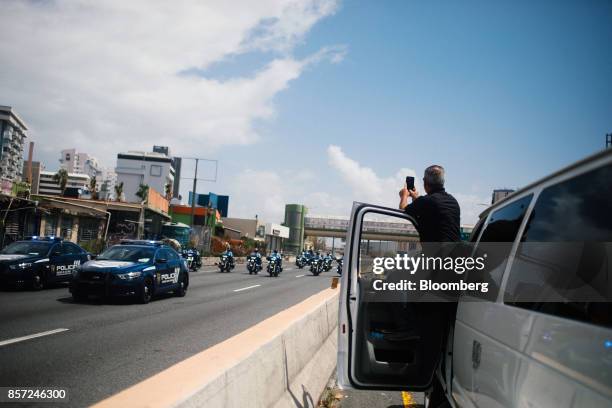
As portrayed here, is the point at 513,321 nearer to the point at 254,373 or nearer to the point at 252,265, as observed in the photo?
the point at 254,373

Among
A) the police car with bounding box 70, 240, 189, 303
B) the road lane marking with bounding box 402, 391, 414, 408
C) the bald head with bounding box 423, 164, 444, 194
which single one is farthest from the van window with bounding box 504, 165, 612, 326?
the police car with bounding box 70, 240, 189, 303

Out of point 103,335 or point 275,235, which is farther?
point 275,235

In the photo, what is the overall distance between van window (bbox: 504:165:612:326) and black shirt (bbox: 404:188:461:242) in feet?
4.01

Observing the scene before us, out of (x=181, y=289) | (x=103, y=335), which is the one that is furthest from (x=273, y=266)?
(x=103, y=335)

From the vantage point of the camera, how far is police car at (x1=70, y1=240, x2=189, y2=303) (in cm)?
1252

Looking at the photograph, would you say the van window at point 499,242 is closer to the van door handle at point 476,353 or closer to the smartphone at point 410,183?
the van door handle at point 476,353

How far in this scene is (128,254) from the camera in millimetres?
13945

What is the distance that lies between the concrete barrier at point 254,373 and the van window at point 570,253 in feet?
5.28

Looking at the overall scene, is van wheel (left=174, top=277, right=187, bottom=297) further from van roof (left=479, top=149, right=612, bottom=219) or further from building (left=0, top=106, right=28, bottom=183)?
building (left=0, top=106, right=28, bottom=183)

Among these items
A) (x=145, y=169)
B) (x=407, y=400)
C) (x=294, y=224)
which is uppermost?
(x=145, y=169)

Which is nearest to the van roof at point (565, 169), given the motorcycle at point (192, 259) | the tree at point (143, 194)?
the motorcycle at point (192, 259)

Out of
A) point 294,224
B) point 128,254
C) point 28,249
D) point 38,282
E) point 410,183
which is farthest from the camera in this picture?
point 294,224

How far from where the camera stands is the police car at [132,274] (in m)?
12.5

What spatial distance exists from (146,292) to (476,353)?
38.4ft
